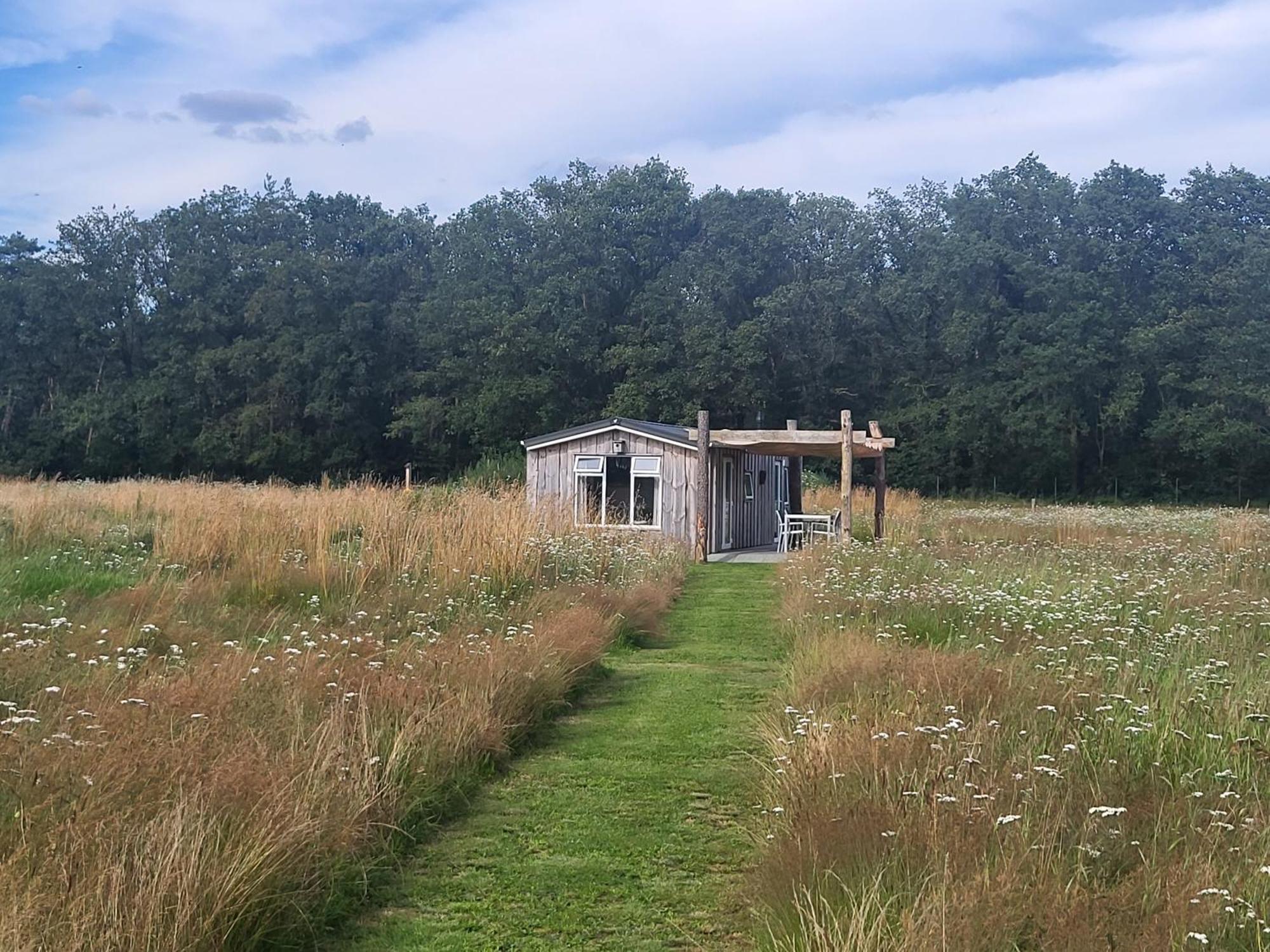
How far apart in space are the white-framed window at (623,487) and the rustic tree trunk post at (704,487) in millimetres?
1237

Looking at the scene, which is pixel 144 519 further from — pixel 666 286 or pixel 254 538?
pixel 666 286

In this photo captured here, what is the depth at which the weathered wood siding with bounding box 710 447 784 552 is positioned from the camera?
875 inches

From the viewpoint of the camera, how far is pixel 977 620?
877cm

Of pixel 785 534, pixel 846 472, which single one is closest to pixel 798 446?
pixel 846 472

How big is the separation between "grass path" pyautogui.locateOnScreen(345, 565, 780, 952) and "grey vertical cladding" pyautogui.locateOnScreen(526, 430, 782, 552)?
44.5ft

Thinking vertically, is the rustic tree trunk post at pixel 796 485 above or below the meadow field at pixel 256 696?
above

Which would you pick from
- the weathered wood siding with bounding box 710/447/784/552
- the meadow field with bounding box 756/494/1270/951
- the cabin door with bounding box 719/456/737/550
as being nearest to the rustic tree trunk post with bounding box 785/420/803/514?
the weathered wood siding with bounding box 710/447/784/552

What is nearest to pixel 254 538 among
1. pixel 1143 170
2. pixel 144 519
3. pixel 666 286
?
pixel 144 519

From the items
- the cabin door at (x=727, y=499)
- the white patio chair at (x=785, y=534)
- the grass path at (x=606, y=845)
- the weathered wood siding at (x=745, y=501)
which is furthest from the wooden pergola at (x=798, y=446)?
the grass path at (x=606, y=845)

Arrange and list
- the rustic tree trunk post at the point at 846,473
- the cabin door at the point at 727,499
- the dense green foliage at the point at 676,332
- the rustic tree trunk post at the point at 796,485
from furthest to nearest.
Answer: the dense green foliage at the point at 676,332, the rustic tree trunk post at the point at 796,485, the cabin door at the point at 727,499, the rustic tree trunk post at the point at 846,473

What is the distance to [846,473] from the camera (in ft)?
61.7

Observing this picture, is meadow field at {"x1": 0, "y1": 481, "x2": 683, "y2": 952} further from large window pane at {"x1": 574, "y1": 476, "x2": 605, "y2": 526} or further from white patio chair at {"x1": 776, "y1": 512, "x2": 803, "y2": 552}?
white patio chair at {"x1": 776, "y1": 512, "x2": 803, "y2": 552}

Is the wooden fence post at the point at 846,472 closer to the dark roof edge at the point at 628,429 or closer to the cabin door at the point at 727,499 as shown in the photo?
the dark roof edge at the point at 628,429

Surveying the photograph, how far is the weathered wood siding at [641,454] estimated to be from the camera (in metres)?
21.9
